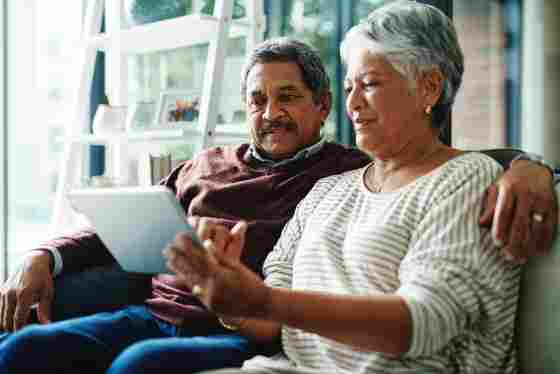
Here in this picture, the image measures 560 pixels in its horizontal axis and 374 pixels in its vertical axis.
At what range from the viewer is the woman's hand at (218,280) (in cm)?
94

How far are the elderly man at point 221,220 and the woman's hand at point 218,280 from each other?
0.43 meters

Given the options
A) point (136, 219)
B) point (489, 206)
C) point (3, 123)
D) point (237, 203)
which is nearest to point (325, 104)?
point (237, 203)

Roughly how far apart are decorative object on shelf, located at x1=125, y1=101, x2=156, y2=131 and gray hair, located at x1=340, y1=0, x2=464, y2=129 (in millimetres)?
1467

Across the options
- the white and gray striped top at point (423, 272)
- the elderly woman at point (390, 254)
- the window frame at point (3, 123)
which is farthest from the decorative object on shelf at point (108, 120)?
the white and gray striped top at point (423, 272)

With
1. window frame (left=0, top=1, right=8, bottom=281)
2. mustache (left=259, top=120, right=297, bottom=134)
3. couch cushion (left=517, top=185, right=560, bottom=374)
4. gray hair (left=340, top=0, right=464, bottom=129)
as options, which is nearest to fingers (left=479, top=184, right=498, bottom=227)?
couch cushion (left=517, top=185, right=560, bottom=374)

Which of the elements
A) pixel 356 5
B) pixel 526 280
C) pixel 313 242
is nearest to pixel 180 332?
pixel 313 242

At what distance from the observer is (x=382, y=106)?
1.24m

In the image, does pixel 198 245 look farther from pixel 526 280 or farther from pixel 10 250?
pixel 10 250

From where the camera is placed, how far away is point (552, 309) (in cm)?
111

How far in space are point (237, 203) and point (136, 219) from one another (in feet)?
1.36

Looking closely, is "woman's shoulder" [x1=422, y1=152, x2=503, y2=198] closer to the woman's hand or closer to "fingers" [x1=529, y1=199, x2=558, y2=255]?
→ "fingers" [x1=529, y1=199, x2=558, y2=255]

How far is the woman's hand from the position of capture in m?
0.94

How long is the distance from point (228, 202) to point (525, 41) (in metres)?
4.40

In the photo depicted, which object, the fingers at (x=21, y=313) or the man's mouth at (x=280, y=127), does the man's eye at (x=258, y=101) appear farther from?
the fingers at (x=21, y=313)
